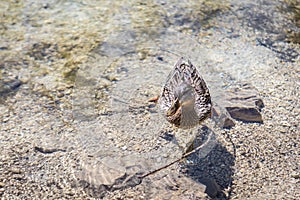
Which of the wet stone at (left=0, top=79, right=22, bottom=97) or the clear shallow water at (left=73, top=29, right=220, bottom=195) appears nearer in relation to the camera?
the clear shallow water at (left=73, top=29, right=220, bottom=195)

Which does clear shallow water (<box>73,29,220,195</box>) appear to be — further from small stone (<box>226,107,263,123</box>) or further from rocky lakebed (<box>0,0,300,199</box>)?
small stone (<box>226,107,263,123</box>)

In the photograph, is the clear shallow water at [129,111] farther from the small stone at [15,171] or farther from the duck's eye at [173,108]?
the small stone at [15,171]

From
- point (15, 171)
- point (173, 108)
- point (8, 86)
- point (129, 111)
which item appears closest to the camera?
point (15, 171)

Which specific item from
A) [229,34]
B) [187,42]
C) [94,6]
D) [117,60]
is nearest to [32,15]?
[94,6]

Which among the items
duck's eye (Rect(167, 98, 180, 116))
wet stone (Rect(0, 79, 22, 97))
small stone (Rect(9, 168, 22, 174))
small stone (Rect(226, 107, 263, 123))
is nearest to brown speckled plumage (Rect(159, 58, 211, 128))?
duck's eye (Rect(167, 98, 180, 116))

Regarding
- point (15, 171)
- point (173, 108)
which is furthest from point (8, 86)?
point (173, 108)

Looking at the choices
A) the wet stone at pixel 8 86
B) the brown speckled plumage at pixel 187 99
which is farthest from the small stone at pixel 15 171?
the brown speckled plumage at pixel 187 99

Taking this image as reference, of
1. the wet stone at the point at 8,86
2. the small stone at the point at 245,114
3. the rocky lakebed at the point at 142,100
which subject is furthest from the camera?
the wet stone at the point at 8,86

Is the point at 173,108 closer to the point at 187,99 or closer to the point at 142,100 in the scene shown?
the point at 187,99

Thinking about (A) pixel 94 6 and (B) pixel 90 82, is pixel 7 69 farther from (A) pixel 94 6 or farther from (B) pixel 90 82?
(A) pixel 94 6

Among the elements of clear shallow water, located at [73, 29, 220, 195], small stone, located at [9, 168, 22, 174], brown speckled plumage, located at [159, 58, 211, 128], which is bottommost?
small stone, located at [9, 168, 22, 174]

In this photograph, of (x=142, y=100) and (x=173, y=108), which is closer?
(x=173, y=108)
